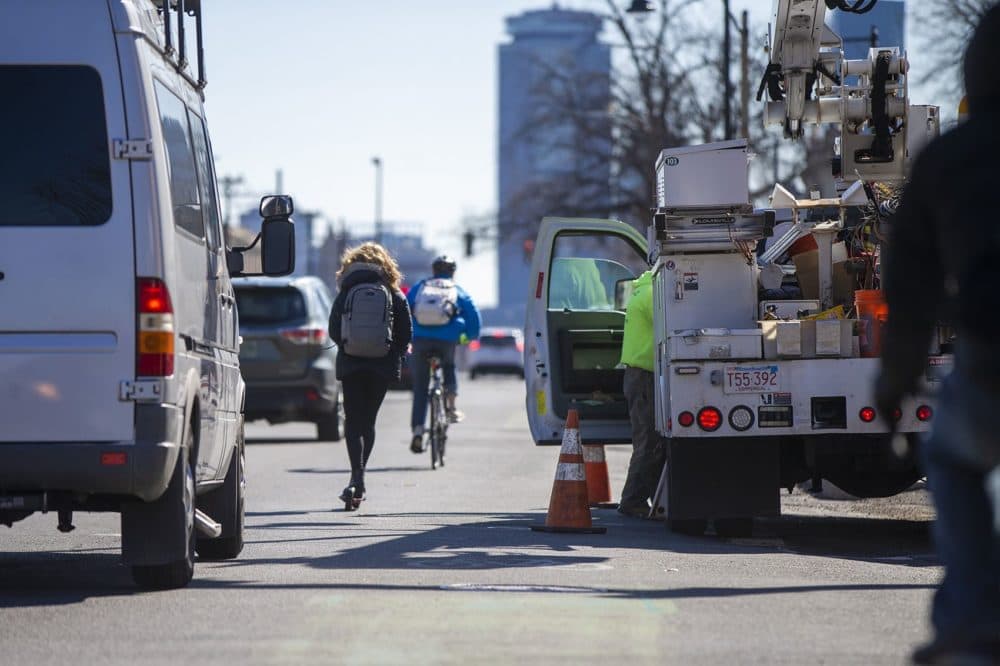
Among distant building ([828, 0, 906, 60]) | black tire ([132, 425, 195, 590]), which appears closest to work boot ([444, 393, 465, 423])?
black tire ([132, 425, 195, 590])

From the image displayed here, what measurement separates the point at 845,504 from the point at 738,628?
830 cm

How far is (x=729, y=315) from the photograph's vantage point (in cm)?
1169

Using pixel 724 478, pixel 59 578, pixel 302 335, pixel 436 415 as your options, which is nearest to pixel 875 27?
pixel 302 335

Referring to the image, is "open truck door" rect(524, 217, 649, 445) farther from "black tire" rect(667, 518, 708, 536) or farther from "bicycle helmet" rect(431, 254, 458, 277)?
"bicycle helmet" rect(431, 254, 458, 277)

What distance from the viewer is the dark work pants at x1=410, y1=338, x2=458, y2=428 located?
19.0 m

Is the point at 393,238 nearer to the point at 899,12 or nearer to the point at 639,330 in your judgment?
the point at 899,12

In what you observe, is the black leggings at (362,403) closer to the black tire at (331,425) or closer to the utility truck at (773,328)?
the utility truck at (773,328)

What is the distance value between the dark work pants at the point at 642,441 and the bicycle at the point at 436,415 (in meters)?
5.28

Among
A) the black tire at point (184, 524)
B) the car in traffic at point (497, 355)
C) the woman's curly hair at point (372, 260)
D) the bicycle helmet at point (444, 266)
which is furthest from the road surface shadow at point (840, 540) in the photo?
the car in traffic at point (497, 355)

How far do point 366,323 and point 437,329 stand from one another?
5.70 metres

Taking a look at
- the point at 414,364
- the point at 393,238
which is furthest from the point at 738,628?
the point at 393,238

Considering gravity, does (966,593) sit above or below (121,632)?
above

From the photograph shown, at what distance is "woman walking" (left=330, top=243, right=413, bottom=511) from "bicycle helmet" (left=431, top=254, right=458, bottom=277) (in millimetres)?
5534

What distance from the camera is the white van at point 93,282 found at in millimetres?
7910
